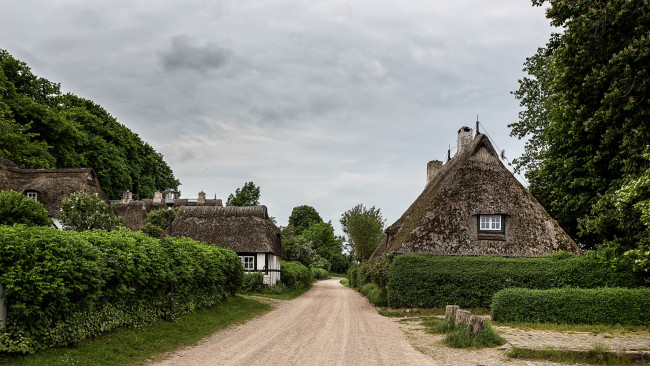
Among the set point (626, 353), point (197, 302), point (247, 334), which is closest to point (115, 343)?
point (247, 334)

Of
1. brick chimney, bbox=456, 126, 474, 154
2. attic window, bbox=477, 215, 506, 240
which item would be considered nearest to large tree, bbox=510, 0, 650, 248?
attic window, bbox=477, 215, 506, 240

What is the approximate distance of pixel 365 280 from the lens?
30.6 metres

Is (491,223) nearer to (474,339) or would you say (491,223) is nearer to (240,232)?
(474,339)

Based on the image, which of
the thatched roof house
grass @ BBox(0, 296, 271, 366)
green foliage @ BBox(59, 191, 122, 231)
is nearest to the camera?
grass @ BBox(0, 296, 271, 366)

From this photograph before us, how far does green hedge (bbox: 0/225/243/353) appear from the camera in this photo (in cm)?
747

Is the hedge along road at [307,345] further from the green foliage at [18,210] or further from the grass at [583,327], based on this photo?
the green foliage at [18,210]

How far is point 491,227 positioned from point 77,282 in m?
18.0

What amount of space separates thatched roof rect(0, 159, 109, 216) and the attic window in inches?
1252

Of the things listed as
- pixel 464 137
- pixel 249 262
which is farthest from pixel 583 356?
pixel 249 262

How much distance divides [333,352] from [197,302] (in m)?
7.67

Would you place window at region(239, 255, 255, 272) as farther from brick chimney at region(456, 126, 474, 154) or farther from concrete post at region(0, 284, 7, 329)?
concrete post at region(0, 284, 7, 329)

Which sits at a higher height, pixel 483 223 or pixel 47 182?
pixel 47 182

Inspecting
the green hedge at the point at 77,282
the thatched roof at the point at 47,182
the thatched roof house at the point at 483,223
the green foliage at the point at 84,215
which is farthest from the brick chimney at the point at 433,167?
the thatched roof at the point at 47,182

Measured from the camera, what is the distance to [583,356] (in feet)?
30.2
